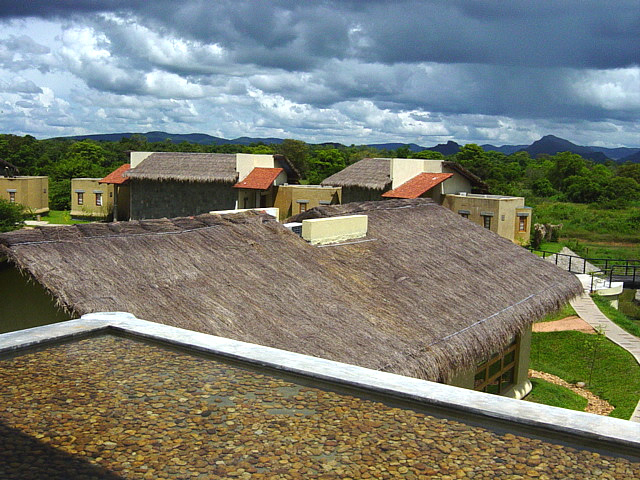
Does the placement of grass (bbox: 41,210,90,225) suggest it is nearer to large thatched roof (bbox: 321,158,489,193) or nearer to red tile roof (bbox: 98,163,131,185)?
red tile roof (bbox: 98,163,131,185)

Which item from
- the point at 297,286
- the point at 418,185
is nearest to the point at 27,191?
the point at 418,185

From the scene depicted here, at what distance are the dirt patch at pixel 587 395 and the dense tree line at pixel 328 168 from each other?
113ft

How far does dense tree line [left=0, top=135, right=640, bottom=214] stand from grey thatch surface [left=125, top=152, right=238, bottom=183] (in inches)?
418

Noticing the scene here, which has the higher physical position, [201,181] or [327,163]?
[327,163]

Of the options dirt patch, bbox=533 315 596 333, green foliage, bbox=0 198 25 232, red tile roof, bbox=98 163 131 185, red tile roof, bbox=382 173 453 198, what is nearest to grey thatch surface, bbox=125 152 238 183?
red tile roof, bbox=98 163 131 185

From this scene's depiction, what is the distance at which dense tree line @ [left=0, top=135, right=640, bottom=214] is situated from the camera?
164 feet

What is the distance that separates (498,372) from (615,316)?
892cm

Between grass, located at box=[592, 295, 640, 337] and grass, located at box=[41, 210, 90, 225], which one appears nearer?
grass, located at box=[592, 295, 640, 337]

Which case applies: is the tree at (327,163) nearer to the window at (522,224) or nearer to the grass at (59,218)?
the grass at (59,218)

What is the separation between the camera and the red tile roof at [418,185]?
1104 inches

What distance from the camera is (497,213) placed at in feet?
87.6

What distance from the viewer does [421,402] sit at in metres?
4.19

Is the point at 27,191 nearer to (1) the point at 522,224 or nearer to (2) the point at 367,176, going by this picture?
(2) the point at 367,176

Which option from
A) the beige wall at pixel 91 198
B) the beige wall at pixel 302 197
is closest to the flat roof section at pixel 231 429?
the beige wall at pixel 302 197
